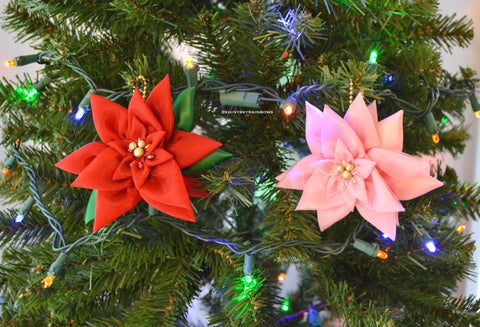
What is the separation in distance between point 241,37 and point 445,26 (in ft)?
0.88

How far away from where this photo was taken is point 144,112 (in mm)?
307

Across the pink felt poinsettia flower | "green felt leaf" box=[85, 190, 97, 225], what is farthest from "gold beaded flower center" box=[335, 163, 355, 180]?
"green felt leaf" box=[85, 190, 97, 225]

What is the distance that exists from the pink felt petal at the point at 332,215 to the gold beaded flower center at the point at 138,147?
0.16 m

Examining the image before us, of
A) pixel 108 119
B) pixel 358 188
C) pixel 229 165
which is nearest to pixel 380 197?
pixel 358 188

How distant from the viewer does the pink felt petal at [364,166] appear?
0.96 feet

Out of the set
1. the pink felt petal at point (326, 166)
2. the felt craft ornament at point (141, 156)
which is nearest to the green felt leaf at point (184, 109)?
the felt craft ornament at point (141, 156)

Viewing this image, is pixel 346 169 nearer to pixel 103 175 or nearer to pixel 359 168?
pixel 359 168

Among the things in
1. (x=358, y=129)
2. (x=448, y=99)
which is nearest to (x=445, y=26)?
(x=448, y=99)

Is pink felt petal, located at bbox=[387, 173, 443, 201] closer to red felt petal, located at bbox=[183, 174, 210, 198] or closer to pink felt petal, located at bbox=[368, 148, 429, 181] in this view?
pink felt petal, located at bbox=[368, 148, 429, 181]

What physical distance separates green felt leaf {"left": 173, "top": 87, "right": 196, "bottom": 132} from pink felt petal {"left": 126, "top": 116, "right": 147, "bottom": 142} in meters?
0.03

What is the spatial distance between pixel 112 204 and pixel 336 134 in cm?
19

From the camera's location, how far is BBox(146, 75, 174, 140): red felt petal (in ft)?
1.02

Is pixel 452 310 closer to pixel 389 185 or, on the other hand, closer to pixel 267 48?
pixel 389 185

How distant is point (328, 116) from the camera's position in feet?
0.97
